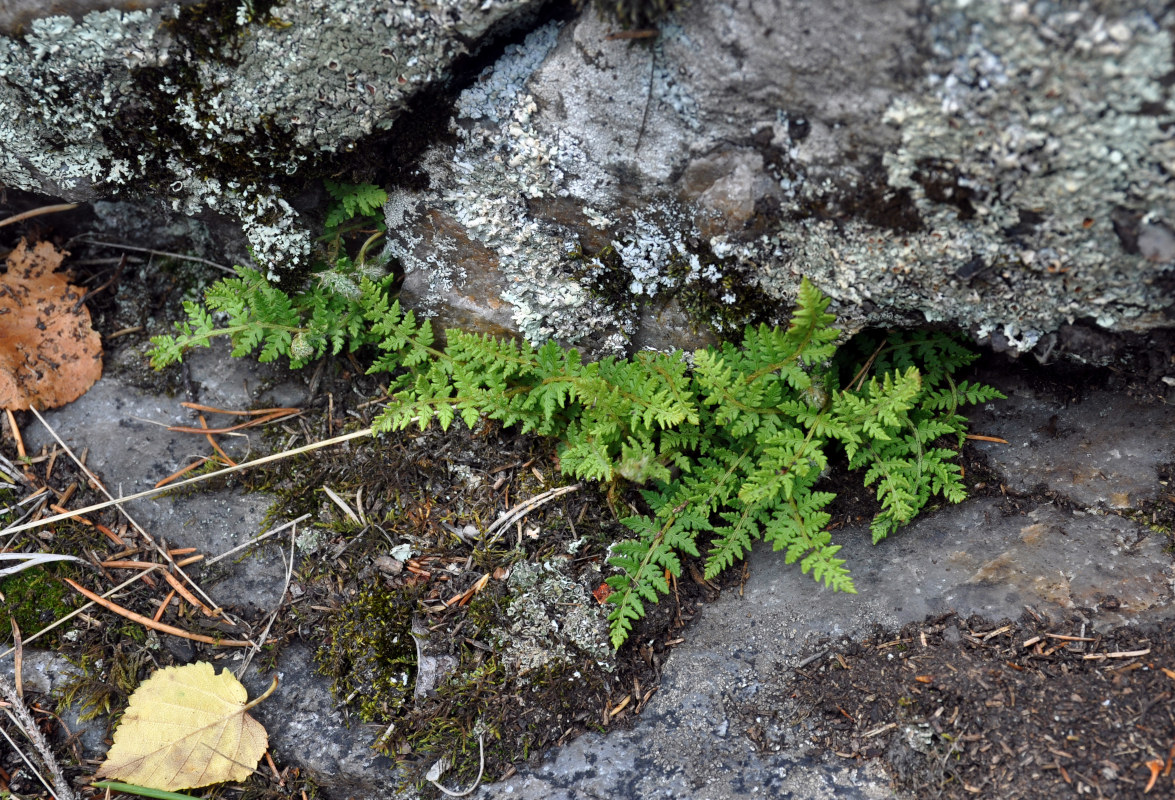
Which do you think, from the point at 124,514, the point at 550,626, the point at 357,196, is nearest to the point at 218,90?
the point at 357,196

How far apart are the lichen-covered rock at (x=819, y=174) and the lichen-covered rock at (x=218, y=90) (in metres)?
0.43

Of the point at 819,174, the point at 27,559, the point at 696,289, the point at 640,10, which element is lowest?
the point at 27,559

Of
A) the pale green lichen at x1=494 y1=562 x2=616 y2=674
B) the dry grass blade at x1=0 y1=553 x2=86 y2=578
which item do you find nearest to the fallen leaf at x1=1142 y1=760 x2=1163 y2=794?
the pale green lichen at x1=494 y1=562 x2=616 y2=674

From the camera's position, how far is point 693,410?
3705mm

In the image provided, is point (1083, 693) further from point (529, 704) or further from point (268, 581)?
point (268, 581)

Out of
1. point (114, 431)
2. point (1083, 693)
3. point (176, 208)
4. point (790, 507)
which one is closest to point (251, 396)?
point (114, 431)

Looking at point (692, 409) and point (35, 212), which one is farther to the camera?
point (35, 212)

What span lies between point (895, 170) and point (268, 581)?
367cm

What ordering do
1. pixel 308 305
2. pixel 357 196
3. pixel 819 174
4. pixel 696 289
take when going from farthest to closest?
pixel 308 305 → pixel 357 196 → pixel 696 289 → pixel 819 174

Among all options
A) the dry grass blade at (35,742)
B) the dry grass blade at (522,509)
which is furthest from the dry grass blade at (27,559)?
the dry grass blade at (522,509)

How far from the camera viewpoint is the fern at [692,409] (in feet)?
11.8

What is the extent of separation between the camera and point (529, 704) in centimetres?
354

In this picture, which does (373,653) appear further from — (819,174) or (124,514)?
(819,174)

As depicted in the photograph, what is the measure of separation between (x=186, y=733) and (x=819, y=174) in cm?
390
